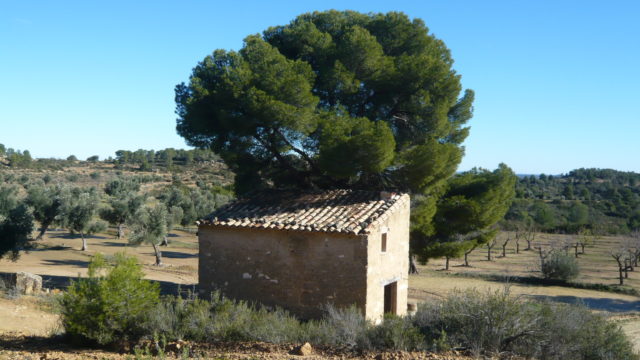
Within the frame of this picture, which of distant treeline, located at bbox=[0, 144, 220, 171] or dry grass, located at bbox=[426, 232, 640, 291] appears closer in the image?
dry grass, located at bbox=[426, 232, 640, 291]

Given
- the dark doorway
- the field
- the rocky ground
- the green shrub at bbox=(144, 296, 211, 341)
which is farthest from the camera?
the field

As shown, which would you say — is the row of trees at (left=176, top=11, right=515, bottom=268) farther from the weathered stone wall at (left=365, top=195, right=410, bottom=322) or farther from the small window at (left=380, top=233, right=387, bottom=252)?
the small window at (left=380, top=233, right=387, bottom=252)

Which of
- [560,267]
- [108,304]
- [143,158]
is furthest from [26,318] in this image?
[143,158]

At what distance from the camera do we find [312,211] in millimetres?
11969

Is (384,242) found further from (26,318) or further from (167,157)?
(167,157)

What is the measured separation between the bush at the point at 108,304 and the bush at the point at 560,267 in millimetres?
24021

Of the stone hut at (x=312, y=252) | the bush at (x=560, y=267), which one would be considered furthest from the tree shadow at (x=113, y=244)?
the bush at (x=560, y=267)

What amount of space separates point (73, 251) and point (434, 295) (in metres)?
17.4

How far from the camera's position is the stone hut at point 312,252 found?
1073cm

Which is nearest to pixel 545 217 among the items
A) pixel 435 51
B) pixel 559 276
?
pixel 559 276

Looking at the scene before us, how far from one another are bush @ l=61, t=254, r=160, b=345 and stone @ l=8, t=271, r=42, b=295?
616cm

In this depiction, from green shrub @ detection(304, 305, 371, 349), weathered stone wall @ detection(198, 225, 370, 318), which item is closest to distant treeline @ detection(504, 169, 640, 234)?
weathered stone wall @ detection(198, 225, 370, 318)

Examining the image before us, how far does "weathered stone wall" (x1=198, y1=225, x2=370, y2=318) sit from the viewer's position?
10.7m

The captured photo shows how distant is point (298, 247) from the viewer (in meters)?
11.2
